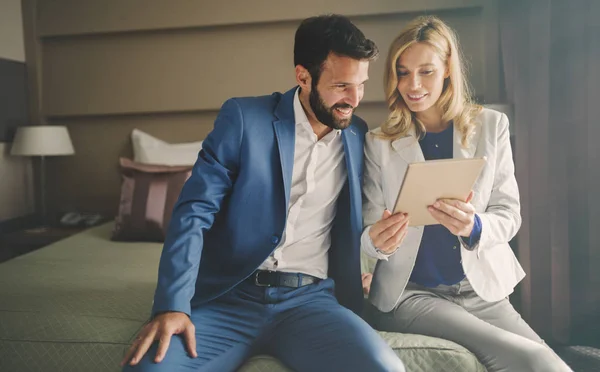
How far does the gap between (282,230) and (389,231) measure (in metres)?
0.26

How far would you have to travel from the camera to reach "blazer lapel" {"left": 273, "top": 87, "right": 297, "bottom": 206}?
4.02 ft

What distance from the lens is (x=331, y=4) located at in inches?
90.7

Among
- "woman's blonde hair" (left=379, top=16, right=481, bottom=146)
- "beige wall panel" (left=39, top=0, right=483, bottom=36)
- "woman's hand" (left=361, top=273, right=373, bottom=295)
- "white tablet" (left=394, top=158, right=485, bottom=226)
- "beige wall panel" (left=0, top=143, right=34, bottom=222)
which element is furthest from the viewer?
"beige wall panel" (left=0, top=143, right=34, bottom=222)

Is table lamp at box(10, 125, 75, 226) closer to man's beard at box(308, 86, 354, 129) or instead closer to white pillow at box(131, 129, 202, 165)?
white pillow at box(131, 129, 202, 165)

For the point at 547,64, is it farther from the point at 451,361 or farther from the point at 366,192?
the point at 451,361

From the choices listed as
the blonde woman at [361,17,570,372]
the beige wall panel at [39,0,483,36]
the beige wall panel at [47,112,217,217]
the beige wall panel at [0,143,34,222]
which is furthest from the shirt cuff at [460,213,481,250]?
the beige wall panel at [0,143,34,222]

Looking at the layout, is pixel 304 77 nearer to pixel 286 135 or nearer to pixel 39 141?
pixel 286 135

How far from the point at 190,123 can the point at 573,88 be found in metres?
1.69

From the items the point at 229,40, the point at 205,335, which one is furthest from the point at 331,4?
the point at 205,335

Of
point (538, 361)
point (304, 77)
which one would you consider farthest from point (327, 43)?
point (538, 361)

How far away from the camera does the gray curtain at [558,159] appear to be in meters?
1.47

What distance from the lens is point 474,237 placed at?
1158 millimetres

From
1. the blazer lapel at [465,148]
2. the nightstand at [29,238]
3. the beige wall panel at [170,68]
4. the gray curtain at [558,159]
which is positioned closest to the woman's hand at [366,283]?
the blazer lapel at [465,148]

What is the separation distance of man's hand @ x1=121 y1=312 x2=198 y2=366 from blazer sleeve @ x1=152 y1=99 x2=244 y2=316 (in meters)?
0.02
